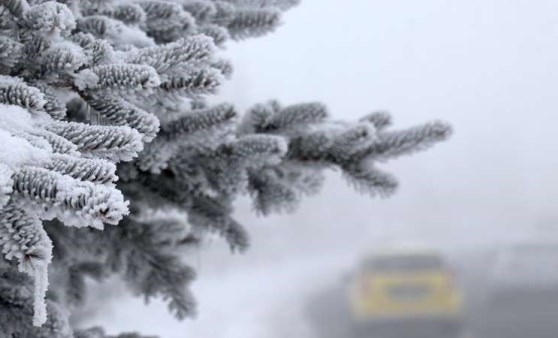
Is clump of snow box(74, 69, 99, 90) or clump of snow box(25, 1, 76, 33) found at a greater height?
clump of snow box(25, 1, 76, 33)

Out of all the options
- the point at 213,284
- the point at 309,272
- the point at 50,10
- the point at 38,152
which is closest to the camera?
the point at 38,152

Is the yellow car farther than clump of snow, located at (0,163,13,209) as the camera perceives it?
Yes

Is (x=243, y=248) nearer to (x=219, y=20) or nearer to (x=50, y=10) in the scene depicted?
(x=219, y=20)

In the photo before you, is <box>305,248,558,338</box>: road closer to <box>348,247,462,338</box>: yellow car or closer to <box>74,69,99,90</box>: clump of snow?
<box>348,247,462,338</box>: yellow car

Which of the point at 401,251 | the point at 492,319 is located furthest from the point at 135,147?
the point at 401,251

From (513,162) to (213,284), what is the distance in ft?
308

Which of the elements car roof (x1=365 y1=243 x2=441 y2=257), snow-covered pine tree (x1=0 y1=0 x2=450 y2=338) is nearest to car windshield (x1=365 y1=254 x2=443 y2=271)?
car roof (x1=365 y1=243 x2=441 y2=257)

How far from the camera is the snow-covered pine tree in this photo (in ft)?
4.23

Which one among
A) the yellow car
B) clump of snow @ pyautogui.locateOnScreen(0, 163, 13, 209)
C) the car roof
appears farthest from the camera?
the car roof

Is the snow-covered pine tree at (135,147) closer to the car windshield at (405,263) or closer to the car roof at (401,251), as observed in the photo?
the car windshield at (405,263)

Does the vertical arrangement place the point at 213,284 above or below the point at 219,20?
above

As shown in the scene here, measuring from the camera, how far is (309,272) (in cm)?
3538

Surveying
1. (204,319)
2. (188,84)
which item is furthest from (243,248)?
(204,319)

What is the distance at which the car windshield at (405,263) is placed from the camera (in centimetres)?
1377
